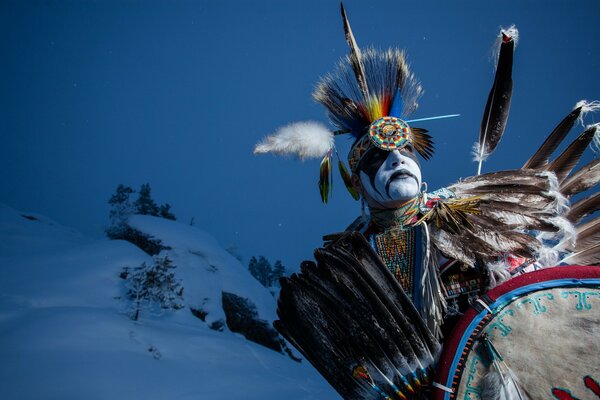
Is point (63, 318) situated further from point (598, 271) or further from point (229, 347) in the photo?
point (598, 271)

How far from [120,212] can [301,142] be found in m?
26.4

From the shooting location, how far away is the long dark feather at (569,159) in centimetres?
252

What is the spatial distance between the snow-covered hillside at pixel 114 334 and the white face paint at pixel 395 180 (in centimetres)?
770

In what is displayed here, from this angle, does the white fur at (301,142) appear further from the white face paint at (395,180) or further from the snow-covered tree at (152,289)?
the snow-covered tree at (152,289)

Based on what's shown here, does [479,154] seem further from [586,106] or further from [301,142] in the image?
[301,142]

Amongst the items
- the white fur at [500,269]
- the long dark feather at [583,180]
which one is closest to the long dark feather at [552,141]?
the long dark feather at [583,180]

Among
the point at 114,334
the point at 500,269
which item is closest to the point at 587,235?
the point at 500,269

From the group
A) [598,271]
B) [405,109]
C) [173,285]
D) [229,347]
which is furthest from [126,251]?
[598,271]

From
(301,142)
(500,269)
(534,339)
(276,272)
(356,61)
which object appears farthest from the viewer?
(276,272)

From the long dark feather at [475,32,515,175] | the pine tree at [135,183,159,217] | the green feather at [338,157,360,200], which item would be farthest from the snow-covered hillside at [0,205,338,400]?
the long dark feather at [475,32,515,175]

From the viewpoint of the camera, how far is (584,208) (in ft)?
8.02

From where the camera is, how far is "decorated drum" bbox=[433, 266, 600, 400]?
141cm

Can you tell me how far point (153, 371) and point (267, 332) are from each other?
444 inches

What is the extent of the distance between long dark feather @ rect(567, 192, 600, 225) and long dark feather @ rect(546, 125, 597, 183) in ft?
0.71
